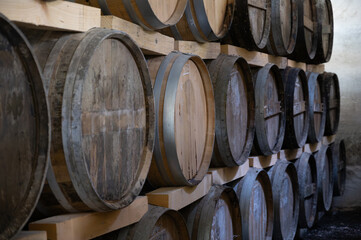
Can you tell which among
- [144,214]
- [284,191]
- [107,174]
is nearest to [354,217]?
[284,191]

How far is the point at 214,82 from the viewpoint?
400 cm

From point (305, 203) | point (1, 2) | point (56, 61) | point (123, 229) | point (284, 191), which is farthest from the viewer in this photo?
point (305, 203)

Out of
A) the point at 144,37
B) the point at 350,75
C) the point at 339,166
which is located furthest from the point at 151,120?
the point at 350,75

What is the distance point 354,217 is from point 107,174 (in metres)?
5.92

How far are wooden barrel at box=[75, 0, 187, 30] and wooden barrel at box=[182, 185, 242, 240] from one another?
1246mm

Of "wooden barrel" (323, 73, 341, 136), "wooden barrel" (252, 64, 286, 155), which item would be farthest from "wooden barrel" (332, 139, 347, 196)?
"wooden barrel" (252, 64, 286, 155)

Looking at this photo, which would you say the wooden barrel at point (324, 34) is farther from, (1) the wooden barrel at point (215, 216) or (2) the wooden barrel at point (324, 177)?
(1) the wooden barrel at point (215, 216)

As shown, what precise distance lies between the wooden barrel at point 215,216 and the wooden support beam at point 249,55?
1191mm

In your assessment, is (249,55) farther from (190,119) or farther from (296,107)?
(190,119)

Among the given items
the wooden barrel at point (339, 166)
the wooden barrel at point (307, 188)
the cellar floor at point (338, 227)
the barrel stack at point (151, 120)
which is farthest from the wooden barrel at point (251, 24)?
the wooden barrel at point (339, 166)

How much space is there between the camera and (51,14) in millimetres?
2162

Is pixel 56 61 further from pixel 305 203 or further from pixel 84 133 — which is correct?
pixel 305 203

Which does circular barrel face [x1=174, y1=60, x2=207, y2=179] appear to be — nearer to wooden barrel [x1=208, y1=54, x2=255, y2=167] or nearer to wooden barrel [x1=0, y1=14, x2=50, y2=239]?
wooden barrel [x1=208, y1=54, x2=255, y2=167]

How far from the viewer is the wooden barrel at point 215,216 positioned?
3475mm
